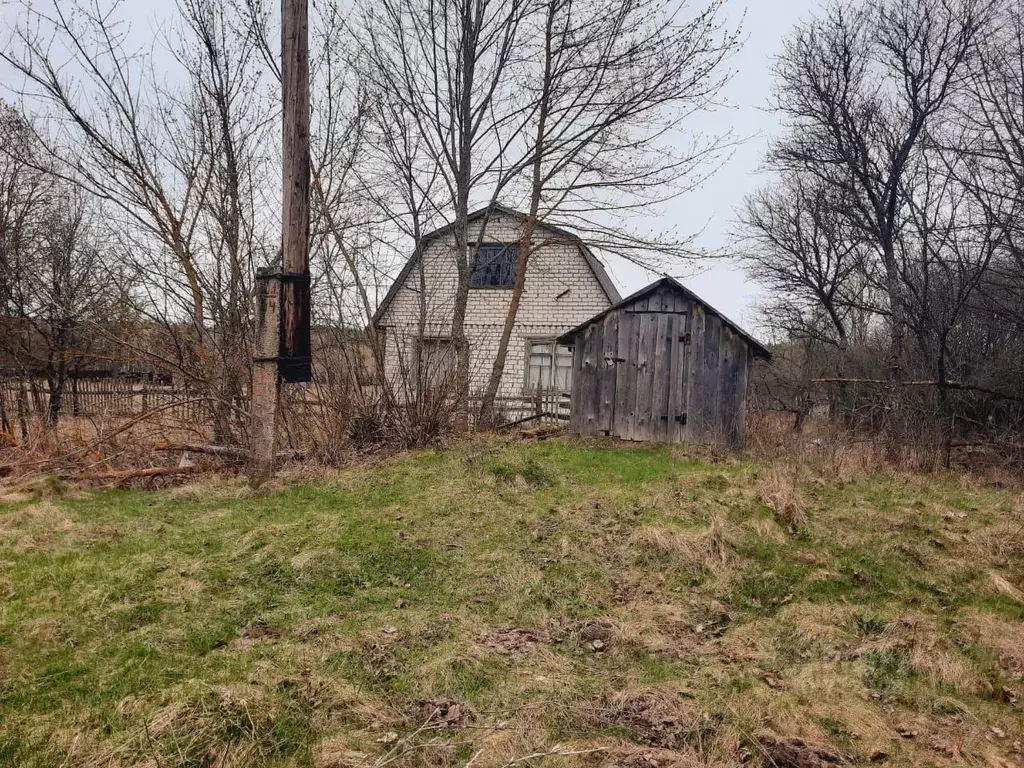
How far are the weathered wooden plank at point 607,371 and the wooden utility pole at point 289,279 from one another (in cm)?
741

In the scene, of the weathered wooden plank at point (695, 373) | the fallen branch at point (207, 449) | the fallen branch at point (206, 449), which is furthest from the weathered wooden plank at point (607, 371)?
the fallen branch at point (206, 449)

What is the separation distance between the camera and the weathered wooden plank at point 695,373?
504 inches

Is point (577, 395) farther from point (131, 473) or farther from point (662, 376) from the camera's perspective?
point (131, 473)

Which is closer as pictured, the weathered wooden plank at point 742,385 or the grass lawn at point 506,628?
the grass lawn at point 506,628

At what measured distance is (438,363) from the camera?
1099 centimetres

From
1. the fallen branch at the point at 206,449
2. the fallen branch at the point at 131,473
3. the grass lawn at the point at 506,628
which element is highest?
the fallen branch at the point at 206,449

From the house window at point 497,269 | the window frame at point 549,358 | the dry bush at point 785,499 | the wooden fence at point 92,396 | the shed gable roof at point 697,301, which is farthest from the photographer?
the house window at point 497,269

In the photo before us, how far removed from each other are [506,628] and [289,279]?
4.68 meters

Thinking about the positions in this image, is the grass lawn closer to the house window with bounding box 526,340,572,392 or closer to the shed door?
the shed door

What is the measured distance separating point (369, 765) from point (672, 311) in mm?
11546

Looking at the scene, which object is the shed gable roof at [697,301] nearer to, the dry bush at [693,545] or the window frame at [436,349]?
the window frame at [436,349]

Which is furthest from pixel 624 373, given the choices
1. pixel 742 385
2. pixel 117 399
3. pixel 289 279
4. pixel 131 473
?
pixel 117 399

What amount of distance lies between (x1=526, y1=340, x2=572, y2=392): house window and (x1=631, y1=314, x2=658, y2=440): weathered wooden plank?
4961 millimetres

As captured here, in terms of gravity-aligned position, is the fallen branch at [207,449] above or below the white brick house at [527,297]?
below
